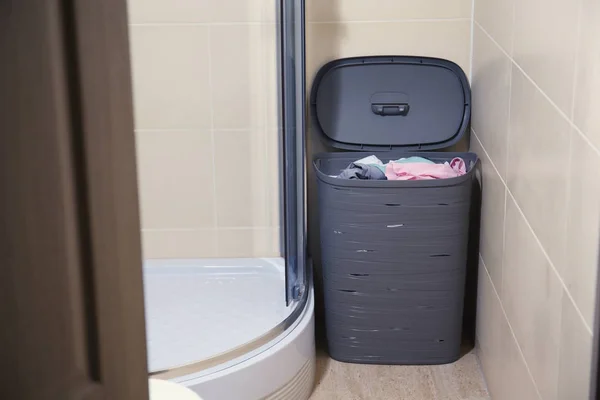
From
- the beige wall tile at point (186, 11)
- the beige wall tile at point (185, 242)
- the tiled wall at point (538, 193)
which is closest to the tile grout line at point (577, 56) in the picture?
the tiled wall at point (538, 193)

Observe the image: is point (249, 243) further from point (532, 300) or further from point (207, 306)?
point (532, 300)

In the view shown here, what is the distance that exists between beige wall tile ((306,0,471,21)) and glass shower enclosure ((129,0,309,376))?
0.66 ft

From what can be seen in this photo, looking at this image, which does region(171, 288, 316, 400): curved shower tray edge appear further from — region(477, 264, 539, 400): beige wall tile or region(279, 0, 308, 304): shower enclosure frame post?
region(477, 264, 539, 400): beige wall tile

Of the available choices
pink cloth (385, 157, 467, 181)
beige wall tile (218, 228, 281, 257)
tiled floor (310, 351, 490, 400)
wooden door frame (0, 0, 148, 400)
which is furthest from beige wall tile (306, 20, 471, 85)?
wooden door frame (0, 0, 148, 400)

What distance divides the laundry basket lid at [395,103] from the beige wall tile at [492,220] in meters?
0.14

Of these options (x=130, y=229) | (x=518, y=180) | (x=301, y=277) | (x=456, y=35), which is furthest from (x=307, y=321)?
(x=130, y=229)

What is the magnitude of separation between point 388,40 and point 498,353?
0.94 metres

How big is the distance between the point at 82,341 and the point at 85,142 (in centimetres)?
12

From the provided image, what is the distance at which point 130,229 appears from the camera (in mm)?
597

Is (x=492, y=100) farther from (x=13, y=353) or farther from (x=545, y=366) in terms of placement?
(x=13, y=353)

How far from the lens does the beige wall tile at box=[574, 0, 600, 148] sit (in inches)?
49.2

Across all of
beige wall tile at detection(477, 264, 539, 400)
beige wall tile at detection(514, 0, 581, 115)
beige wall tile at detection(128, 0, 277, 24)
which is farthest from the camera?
beige wall tile at detection(128, 0, 277, 24)

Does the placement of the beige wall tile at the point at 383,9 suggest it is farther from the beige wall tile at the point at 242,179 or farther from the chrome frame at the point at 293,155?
the beige wall tile at the point at 242,179

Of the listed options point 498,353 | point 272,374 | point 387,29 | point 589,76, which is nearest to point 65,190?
point 589,76
